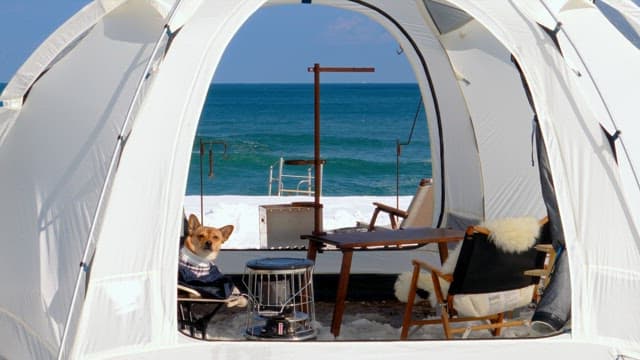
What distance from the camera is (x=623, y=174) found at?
196 inches

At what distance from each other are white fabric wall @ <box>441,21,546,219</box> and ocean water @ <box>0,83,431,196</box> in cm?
1206

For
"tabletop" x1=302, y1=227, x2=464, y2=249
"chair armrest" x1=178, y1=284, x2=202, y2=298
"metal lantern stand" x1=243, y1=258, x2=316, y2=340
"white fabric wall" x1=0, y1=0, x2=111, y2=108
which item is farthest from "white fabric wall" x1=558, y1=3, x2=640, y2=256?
"white fabric wall" x1=0, y1=0, x2=111, y2=108

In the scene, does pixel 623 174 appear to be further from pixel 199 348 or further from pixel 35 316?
pixel 35 316

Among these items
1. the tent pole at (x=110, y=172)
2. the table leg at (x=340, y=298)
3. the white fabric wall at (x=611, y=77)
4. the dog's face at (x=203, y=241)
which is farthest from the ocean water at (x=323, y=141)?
the tent pole at (x=110, y=172)

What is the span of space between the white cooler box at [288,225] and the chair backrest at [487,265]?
8.88 feet

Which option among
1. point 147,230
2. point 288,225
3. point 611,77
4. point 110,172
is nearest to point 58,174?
point 110,172

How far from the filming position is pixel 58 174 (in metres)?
5.06

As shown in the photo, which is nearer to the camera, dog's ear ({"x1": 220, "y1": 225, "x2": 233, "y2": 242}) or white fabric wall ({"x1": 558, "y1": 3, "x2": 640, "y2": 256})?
white fabric wall ({"x1": 558, "y1": 3, "x2": 640, "y2": 256})

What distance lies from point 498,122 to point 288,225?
71.6 inches

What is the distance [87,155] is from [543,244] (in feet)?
7.79

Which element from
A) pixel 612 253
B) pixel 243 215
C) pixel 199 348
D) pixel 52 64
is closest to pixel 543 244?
pixel 612 253

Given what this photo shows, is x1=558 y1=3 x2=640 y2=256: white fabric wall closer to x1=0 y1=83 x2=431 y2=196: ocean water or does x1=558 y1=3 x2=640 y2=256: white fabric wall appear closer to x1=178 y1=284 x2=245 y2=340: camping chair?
x1=178 y1=284 x2=245 y2=340: camping chair

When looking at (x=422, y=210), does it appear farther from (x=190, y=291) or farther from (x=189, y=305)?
(x=190, y=291)

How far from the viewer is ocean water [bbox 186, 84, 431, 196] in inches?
1151
